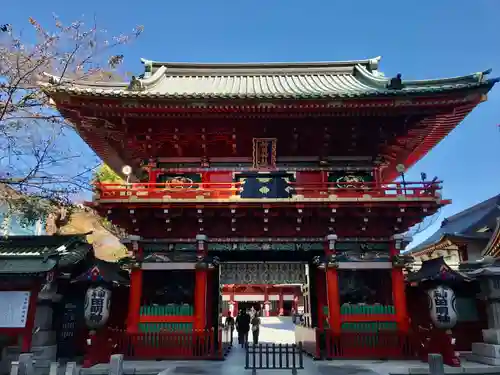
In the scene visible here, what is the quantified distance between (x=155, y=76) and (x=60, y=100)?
6826 millimetres

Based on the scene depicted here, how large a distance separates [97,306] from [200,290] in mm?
3257

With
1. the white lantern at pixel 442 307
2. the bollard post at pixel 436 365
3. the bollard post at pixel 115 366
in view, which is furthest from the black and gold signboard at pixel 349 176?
the bollard post at pixel 115 366

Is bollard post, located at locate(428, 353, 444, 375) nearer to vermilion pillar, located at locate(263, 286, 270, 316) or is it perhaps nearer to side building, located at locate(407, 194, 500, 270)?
side building, located at locate(407, 194, 500, 270)

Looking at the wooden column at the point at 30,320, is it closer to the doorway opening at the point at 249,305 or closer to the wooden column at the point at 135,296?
the wooden column at the point at 135,296

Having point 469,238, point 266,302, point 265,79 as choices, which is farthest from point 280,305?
point 265,79

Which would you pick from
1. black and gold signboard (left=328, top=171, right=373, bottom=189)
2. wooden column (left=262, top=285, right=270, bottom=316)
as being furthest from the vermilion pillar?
black and gold signboard (left=328, top=171, right=373, bottom=189)

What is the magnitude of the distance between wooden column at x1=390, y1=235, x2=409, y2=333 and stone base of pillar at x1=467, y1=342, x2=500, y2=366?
2.29 m

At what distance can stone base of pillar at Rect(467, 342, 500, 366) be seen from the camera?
439 inches

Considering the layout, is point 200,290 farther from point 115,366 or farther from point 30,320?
point 30,320

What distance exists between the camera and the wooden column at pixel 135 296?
1228cm

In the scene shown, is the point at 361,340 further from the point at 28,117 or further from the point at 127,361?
the point at 28,117

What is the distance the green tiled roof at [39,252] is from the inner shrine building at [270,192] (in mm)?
1917

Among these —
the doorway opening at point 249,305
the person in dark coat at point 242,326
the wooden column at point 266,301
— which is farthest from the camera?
the doorway opening at point 249,305

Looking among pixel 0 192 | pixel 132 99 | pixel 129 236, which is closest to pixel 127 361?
pixel 129 236
